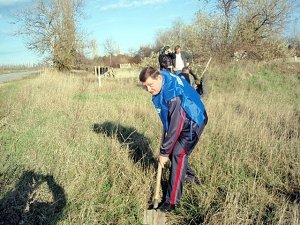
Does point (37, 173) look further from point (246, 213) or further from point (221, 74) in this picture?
point (221, 74)

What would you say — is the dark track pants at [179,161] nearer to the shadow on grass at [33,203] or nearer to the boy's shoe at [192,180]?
the boy's shoe at [192,180]

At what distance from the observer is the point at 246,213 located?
325cm

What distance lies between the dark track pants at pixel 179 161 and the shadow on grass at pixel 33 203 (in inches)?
48.3

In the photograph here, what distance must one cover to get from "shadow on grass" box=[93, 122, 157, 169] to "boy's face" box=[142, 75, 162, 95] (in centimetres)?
147

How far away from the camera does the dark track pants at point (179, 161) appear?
3.46 m

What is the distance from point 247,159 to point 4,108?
6.72 metres

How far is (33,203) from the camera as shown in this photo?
3.68m

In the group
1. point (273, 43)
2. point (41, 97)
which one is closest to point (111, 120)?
point (41, 97)

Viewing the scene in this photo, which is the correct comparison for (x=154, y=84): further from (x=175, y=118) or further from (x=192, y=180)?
(x=192, y=180)

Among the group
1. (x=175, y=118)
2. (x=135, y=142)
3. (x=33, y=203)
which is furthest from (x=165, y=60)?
(x=33, y=203)

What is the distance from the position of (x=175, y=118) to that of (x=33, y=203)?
1.90 meters

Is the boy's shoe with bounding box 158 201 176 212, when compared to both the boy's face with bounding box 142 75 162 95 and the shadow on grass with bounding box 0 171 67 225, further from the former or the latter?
the boy's face with bounding box 142 75 162 95

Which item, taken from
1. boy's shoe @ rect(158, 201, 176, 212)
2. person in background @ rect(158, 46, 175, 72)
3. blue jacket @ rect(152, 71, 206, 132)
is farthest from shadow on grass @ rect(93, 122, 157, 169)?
person in background @ rect(158, 46, 175, 72)

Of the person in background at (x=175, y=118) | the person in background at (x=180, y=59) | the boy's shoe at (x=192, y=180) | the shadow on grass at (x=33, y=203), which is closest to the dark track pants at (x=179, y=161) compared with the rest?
the person in background at (x=175, y=118)
